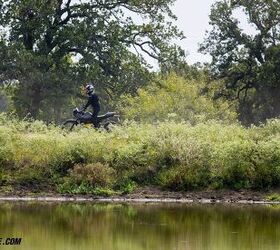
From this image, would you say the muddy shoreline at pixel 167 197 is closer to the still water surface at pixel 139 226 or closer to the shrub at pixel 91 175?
the shrub at pixel 91 175

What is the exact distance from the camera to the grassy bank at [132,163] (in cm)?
2609

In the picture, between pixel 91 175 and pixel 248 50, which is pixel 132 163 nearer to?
pixel 91 175

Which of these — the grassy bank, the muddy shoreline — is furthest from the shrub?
the muddy shoreline

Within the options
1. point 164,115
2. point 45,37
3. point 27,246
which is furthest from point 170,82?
point 27,246

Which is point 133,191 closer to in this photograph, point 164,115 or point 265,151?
point 265,151

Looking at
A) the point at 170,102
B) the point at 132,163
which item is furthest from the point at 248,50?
the point at 132,163

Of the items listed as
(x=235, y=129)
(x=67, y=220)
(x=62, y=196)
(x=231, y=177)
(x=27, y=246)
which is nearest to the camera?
(x=27, y=246)

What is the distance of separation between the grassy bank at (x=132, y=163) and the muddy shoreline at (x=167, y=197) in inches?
14.7

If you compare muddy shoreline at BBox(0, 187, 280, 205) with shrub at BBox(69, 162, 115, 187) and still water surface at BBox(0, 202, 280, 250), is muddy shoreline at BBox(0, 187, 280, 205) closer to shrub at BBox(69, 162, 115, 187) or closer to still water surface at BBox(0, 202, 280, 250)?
shrub at BBox(69, 162, 115, 187)

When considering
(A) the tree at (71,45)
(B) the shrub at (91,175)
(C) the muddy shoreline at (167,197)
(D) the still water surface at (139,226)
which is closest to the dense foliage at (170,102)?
(A) the tree at (71,45)

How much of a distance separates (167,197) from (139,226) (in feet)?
23.1

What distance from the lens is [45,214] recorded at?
67.4 ft

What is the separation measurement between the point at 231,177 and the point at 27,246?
12.9m

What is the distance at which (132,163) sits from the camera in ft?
88.5
